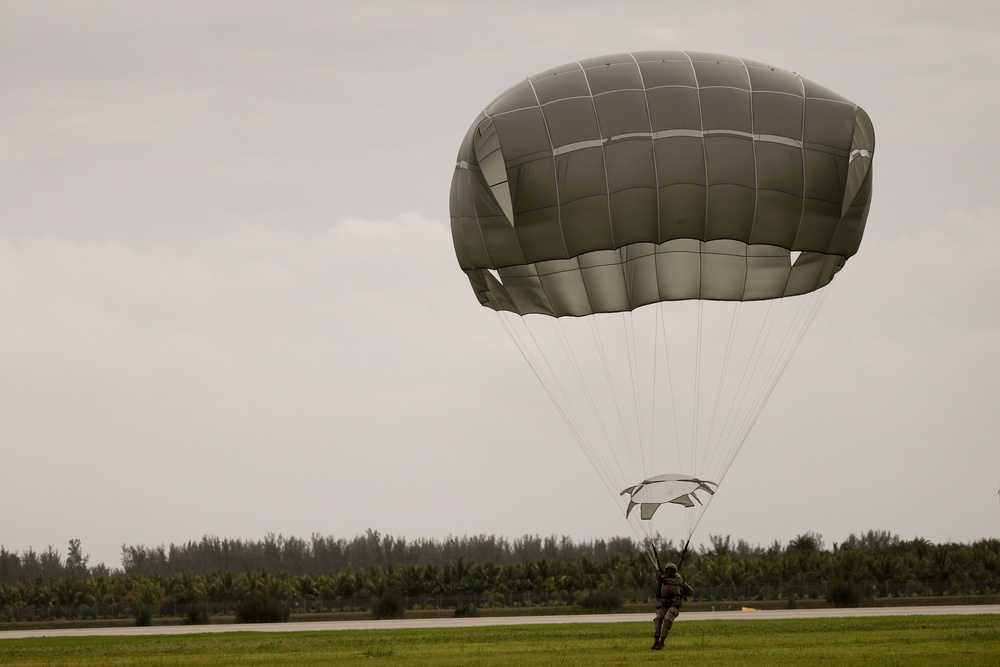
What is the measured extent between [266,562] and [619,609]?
8395 cm

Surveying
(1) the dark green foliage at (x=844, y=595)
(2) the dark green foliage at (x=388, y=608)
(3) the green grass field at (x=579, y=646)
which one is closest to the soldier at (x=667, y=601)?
(3) the green grass field at (x=579, y=646)

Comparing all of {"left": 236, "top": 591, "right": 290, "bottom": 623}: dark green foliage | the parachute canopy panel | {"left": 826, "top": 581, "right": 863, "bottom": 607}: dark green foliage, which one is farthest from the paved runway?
the parachute canopy panel

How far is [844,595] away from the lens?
1941 inches

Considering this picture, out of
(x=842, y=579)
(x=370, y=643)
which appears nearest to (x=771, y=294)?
(x=370, y=643)

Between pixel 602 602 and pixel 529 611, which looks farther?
pixel 529 611

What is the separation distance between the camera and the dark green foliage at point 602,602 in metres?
50.4

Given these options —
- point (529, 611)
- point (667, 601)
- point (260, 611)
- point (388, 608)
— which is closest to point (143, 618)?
point (260, 611)

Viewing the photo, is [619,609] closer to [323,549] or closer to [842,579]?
[842,579]

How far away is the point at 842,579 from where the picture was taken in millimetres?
A: 53562

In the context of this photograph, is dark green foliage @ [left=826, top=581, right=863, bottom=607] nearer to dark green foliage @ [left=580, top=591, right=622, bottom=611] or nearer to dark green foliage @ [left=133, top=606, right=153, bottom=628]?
dark green foliage @ [left=580, top=591, right=622, bottom=611]

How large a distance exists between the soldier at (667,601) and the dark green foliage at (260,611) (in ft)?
90.1

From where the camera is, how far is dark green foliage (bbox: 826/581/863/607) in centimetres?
4897

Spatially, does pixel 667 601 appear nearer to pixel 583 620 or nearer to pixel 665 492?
pixel 665 492

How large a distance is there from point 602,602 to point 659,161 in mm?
27506
